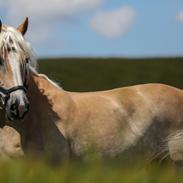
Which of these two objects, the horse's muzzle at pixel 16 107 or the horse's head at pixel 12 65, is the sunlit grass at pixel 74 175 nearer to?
the horse's muzzle at pixel 16 107

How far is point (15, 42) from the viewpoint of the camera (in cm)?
648

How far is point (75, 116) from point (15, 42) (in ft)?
3.85

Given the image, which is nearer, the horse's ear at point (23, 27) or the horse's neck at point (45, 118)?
the horse's neck at point (45, 118)

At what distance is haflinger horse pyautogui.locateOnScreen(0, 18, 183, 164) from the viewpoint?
647 cm

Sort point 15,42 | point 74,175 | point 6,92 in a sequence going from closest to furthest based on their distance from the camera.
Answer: point 74,175, point 6,92, point 15,42

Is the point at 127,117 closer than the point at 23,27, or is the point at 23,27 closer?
the point at 23,27

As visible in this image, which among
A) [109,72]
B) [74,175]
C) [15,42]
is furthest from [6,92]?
[109,72]

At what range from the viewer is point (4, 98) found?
21.0 feet

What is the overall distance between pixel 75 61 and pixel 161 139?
23.3 metres

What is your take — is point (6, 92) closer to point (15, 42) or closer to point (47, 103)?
point (15, 42)

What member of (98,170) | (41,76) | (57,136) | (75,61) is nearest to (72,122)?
(57,136)

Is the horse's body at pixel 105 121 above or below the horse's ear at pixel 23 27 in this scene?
below

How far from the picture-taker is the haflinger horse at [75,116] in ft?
21.2

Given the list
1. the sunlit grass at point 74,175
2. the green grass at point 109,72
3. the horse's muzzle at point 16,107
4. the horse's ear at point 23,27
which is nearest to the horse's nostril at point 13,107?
the horse's muzzle at point 16,107
